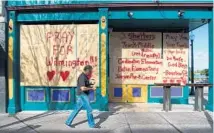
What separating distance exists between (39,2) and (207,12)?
17.8ft

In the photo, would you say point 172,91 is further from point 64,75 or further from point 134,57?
point 64,75

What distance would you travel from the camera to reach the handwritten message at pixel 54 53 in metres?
11.4

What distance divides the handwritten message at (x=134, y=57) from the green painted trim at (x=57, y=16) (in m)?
2.36

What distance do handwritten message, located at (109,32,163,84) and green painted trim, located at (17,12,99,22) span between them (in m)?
2.36

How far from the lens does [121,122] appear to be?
933 centimetres

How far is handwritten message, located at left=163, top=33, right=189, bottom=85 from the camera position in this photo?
1344cm

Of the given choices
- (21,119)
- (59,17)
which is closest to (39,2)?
(59,17)

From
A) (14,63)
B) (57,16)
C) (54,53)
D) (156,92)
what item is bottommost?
(156,92)

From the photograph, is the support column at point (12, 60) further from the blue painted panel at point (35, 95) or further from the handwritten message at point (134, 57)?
the handwritten message at point (134, 57)

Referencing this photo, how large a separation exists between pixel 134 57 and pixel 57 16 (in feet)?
11.9

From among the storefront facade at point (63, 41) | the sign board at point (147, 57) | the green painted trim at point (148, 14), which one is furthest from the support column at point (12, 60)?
the sign board at point (147, 57)

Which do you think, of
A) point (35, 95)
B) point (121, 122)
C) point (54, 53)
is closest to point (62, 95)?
point (35, 95)

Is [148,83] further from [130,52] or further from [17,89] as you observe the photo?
[17,89]

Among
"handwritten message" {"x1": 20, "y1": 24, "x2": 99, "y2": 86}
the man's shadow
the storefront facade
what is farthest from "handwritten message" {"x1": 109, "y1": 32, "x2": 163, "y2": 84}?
the man's shadow
